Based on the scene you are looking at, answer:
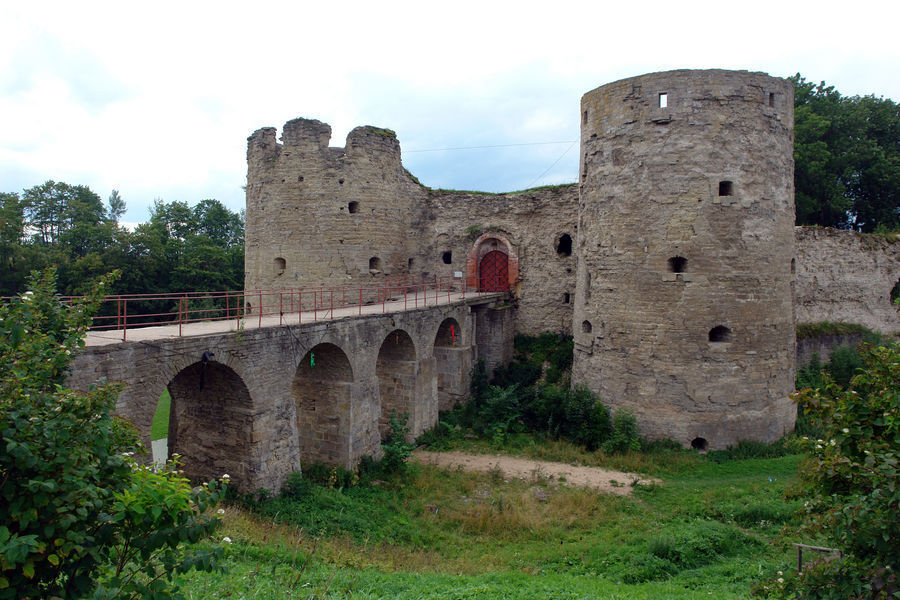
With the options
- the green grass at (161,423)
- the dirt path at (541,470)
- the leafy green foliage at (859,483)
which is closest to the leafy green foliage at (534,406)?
the dirt path at (541,470)

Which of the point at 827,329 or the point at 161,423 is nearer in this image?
the point at 161,423

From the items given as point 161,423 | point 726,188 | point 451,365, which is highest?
point 726,188

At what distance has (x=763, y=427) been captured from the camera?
1509cm

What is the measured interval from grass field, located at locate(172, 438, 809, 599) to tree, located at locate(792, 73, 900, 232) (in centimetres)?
1747

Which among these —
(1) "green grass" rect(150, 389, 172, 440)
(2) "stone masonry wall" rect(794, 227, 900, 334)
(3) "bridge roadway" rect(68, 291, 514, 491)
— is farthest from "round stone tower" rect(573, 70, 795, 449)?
(1) "green grass" rect(150, 389, 172, 440)

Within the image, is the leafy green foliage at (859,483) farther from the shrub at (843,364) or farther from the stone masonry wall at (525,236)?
the shrub at (843,364)

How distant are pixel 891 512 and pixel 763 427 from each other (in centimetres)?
1253

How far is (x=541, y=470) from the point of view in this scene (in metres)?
14.2

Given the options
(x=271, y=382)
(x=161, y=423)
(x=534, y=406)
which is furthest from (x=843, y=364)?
(x=161, y=423)

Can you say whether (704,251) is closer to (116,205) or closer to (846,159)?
(846,159)

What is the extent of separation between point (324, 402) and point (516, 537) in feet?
17.7

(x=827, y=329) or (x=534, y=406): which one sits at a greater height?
(x=827, y=329)

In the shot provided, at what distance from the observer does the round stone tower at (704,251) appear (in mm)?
14641

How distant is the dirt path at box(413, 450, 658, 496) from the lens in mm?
13312
